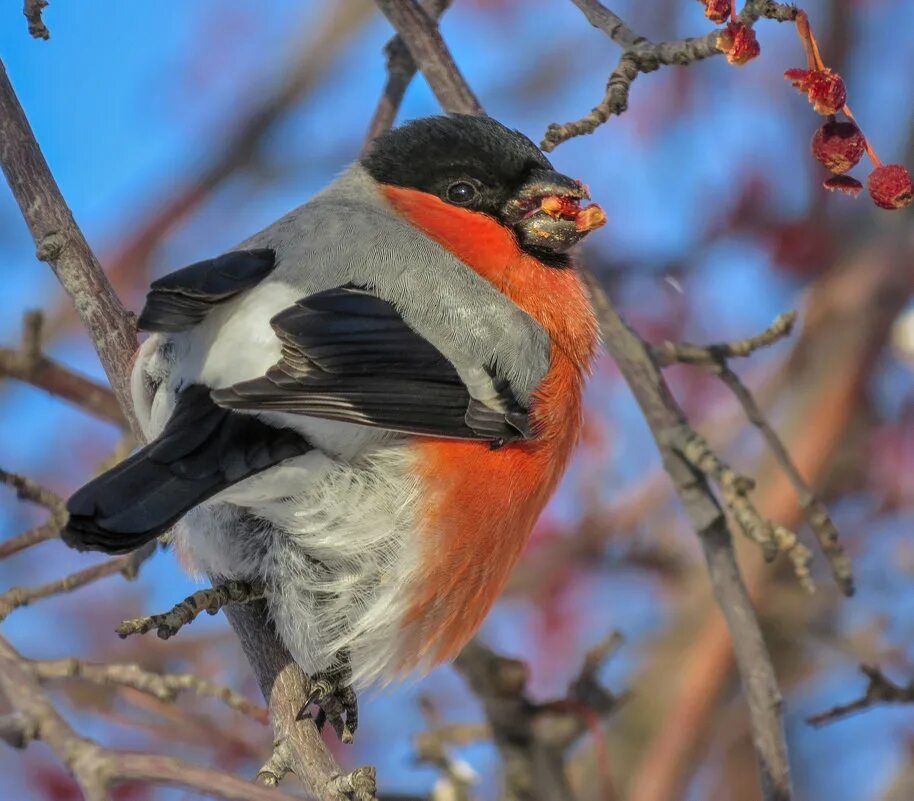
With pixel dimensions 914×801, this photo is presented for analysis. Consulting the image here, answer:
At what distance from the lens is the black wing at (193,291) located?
2043 millimetres

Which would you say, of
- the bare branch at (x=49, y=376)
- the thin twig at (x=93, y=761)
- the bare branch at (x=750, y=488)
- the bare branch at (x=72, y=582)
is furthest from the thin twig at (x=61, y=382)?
the thin twig at (x=93, y=761)

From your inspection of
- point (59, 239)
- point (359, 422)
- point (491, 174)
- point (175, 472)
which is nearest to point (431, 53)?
point (491, 174)

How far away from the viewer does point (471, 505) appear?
235cm

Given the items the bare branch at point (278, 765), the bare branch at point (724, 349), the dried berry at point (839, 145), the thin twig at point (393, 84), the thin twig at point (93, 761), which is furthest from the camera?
the thin twig at point (393, 84)

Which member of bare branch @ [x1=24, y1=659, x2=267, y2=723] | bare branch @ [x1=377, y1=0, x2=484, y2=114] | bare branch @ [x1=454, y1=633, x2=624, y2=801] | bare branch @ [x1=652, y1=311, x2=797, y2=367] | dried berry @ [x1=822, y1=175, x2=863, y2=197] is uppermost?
bare branch @ [x1=377, y1=0, x2=484, y2=114]

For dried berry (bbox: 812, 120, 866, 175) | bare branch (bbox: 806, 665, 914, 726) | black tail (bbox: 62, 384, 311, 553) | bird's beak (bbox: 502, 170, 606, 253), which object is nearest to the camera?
black tail (bbox: 62, 384, 311, 553)

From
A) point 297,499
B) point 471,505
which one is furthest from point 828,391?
point 297,499

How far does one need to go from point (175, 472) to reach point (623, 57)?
99cm

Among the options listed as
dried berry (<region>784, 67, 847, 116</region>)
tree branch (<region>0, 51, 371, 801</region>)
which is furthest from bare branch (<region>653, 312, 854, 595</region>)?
tree branch (<region>0, 51, 371, 801</region>)

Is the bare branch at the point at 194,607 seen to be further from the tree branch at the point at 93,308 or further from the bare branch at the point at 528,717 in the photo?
the bare branch at the point at 528,717

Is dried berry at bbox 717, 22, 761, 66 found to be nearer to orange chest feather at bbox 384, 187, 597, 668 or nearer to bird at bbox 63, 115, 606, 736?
bird at bbox 63, 115, 606, 736

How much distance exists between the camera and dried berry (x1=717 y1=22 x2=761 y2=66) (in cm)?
187

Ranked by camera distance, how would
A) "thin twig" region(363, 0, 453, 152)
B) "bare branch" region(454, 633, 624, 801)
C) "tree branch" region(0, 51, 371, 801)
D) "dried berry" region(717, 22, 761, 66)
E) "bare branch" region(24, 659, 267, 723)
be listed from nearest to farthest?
"bare branch" region(24, 659, 267, 723) → "dried berry" region(717, 22, 761, 66) → "tree branch" region(0, 51, 371, 801) → "bare branch" region(454, 633, 624, 801) → "thin twig" region(363, 0, 453, 152)

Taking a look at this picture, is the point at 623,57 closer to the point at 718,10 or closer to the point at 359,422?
the point at 718,10
